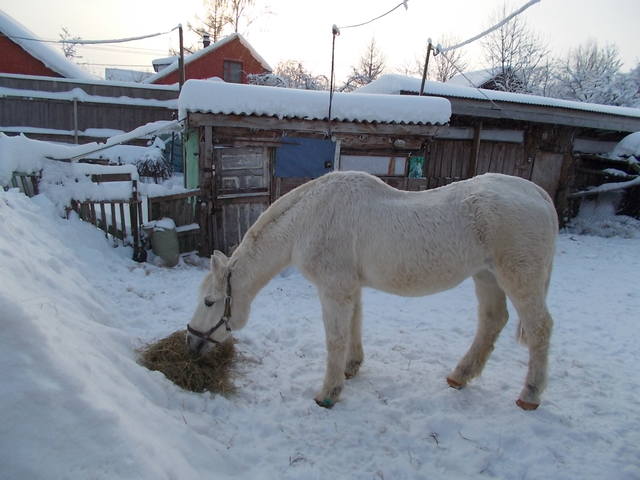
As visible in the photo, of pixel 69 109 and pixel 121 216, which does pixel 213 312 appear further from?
pixel 69 109

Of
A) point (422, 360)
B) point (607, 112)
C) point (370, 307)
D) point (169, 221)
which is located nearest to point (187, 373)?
point (422, 360)

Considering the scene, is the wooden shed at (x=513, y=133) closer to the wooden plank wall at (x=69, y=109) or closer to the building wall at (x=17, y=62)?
the wooden plank wall at (x=69, y=109)

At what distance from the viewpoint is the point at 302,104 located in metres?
7.50

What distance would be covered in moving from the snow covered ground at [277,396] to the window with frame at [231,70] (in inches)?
807

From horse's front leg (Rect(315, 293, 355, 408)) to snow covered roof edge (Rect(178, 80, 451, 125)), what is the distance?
4.95 m

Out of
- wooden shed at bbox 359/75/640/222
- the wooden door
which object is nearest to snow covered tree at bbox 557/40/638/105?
wooden shed at bbox 359/75/640/222

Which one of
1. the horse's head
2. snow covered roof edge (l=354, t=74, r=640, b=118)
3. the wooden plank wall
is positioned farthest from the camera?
the wooden plank wall

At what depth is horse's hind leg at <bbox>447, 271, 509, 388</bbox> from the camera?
12.3 ft

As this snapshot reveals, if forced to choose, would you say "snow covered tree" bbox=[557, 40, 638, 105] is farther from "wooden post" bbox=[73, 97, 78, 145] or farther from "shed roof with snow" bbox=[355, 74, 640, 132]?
"wooden post" bbox=[73, 97, 78, 145]

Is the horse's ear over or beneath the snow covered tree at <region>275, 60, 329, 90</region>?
beneath

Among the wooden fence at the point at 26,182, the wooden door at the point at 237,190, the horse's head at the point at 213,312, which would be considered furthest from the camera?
the wooden door at the point at 237,190

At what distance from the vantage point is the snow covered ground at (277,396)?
71.2 inches

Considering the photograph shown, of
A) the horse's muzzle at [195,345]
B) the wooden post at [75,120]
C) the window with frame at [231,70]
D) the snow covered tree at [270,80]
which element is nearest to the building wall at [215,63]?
the window with frame at [231,70]

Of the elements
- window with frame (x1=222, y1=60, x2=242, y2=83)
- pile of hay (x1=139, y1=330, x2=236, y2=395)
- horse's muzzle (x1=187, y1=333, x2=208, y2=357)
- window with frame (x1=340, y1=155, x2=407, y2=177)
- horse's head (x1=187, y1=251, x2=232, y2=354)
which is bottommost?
pile of hay (x1=139, y1=330, x2=236, y2=395)
